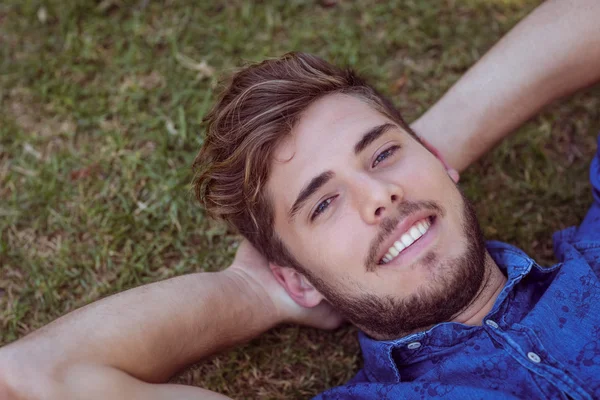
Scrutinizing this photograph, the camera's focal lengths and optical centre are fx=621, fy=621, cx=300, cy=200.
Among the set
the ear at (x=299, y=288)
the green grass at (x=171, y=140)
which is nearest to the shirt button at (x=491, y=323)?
the ear at (x=299, y=288)

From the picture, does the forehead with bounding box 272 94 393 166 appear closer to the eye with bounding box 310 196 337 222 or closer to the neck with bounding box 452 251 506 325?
the eye with bounding box 310 196 337 222

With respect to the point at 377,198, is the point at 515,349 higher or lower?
lower

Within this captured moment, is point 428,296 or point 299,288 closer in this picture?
point 428,296

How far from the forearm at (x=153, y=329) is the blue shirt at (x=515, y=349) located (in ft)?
1.98

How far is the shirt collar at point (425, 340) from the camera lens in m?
2.81

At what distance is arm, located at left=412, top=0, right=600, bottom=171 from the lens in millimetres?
3395

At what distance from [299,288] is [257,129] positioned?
862 millimetres

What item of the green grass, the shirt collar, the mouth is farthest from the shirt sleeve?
the mouth

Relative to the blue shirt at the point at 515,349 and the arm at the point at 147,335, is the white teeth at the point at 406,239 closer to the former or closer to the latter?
the blue shirt at the point at 515,349

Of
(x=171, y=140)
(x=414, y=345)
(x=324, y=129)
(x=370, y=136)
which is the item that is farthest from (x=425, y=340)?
(x=171, y=140)

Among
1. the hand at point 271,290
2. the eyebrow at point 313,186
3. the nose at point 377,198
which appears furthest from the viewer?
the hand at point 271,290

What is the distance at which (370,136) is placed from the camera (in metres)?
2.93

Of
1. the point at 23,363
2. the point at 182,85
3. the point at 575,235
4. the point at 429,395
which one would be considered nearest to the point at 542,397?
the point at 429,395

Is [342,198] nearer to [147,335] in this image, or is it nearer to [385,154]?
[385,154]
